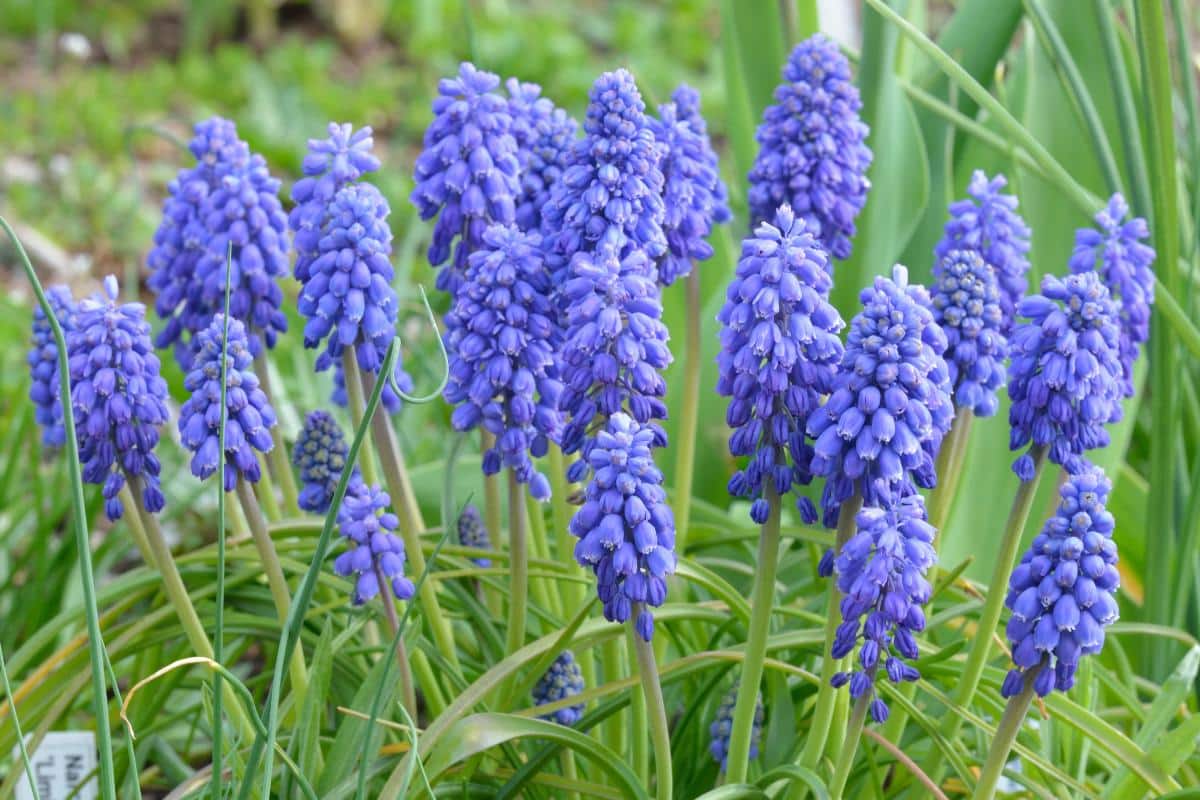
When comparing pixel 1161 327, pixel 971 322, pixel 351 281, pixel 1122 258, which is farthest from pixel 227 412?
pixel 1161 327

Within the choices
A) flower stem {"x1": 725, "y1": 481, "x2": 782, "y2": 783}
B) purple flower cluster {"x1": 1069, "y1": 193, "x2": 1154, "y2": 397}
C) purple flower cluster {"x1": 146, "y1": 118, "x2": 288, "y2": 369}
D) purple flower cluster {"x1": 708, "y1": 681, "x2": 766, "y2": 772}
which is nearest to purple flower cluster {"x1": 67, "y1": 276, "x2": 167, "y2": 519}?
purple flower cluster {"x1": 146, "y1": 118, "x2": 288, "y2": 369}

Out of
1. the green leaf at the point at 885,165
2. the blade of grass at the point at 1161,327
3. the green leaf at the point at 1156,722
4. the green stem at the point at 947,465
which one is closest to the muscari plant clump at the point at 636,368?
the green stem at the point at 947,465

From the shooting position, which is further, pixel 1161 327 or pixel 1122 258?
pixel 1161 327

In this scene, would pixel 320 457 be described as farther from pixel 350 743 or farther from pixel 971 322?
pixel 971 322

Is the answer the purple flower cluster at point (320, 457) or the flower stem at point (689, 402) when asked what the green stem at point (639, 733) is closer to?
the flower stem at point (689, 402)

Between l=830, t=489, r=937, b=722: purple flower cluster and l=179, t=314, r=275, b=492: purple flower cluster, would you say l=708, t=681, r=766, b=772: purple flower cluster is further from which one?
l=179, t=314, r=275, b=492: purple flower cluster

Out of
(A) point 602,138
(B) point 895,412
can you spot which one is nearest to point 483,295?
(A) point 602,138
